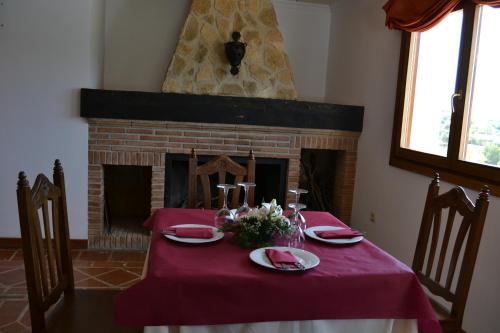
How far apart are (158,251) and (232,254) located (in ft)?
0.90

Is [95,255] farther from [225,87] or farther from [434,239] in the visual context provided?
[434,239]

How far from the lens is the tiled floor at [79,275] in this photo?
8.60 feet

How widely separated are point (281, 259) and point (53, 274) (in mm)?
918

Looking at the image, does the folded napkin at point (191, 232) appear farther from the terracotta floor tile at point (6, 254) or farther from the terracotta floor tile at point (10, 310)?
the terracotta floor tile at point (6, 254)

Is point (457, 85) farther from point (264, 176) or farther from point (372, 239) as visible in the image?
point (264, 176)

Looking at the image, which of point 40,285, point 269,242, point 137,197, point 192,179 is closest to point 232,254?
point 269,242

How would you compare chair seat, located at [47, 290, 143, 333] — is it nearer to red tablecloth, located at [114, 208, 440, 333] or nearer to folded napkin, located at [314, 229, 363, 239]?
red tablecloth, located at [114, 208, 440, 333]

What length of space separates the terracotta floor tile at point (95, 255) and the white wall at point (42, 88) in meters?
0.47

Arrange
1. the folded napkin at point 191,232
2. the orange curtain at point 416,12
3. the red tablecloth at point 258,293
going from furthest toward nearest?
the orange curtain at point 416,12
the folded napkin at point 191,232
the red tablecloth at point 258,293

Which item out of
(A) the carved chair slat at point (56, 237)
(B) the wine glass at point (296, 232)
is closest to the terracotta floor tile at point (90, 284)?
(A) the carved chair slat at point (56, 237)

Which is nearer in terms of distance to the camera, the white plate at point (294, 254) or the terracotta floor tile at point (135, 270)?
the white plate at point (294, 254)

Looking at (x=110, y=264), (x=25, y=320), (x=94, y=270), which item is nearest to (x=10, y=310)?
(x=25, y=320)

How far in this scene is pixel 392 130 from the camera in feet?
11.4

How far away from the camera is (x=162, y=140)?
3.74 m
